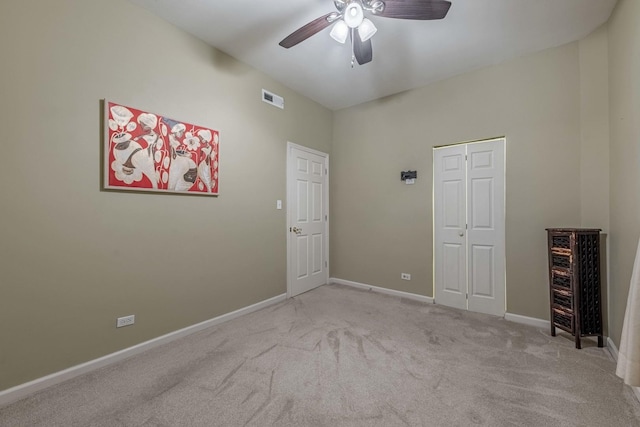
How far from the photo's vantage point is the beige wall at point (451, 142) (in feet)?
8.81

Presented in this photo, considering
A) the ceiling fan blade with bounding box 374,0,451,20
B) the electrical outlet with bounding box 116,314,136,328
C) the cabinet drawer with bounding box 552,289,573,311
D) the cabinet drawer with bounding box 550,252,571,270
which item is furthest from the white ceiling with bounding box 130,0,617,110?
the electrical outlet with bounding box 116,314,136,328

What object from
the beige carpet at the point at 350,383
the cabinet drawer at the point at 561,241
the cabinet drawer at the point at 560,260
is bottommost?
the beige carpet at the point at 350,383

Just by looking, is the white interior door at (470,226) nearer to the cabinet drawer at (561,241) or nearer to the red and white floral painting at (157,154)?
the cabinet drawer at (561,241)

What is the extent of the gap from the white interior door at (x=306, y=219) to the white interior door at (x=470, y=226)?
5.74 feet

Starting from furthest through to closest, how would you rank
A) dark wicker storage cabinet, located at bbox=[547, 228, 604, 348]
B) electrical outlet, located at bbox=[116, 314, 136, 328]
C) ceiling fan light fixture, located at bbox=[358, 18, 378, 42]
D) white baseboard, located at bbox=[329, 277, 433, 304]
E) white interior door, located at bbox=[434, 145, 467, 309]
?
1. white baseboard, located at bbox=[329, 277, 433, 304]
2. white interior door, located at bbox=[434, 145, 467, 309]
3. dark wicker storage cabinet, located at bbox=[547, 228, 604, 348]
4. electrical outlet, located at bbox=[116, 314, 136, 328]
5. ceiling fan light fixture, located at bbox=[358, 18, 378, 42]

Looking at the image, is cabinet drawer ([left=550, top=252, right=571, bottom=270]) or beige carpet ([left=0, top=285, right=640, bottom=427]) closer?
beige carpet ([left=0, top=285, right=640, bottom=427])

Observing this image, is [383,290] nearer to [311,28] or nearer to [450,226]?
[450,226]

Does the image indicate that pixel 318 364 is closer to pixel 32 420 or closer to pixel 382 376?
pixel 382 376

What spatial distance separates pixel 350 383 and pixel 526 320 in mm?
2283

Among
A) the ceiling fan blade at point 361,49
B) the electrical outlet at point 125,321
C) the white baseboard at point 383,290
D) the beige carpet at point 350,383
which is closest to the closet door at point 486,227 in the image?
the beige carpet at point 350,383

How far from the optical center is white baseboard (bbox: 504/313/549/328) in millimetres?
2727

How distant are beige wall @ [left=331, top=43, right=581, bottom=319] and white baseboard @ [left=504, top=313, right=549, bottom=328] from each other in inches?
1.8

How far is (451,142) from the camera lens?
333cm

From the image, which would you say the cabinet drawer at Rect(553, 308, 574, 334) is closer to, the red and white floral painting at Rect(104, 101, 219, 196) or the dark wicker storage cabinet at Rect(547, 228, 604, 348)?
the dark wicker storage cabinet at Rect(547, 228, 604, 348)
